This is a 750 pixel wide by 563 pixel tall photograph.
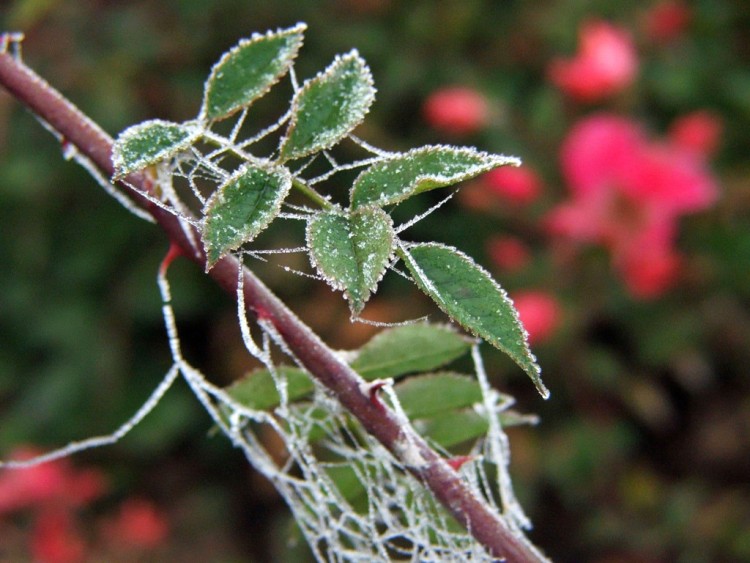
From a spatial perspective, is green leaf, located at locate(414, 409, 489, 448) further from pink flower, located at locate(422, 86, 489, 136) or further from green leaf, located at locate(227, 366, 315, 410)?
pink flower, located at locate(422, 86, 489, 136)

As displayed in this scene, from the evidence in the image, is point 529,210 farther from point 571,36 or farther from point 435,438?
point 435,438

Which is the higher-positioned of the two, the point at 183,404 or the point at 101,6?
the point at 101,6

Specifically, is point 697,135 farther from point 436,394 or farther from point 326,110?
point 326,110

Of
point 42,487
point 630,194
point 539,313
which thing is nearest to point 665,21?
point 630,194

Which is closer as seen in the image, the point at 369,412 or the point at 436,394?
the point at 369,412

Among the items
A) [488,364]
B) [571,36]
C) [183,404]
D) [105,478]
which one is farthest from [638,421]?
[105,478]

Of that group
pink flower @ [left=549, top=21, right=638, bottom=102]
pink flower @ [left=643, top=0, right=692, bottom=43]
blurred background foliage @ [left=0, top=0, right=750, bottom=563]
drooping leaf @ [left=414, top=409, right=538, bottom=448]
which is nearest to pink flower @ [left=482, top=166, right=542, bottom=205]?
blurred background foliage @ [left=0, top=0, right=750, bottom=563]

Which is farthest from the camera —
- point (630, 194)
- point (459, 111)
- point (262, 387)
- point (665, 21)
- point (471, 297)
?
point (665, 21)
